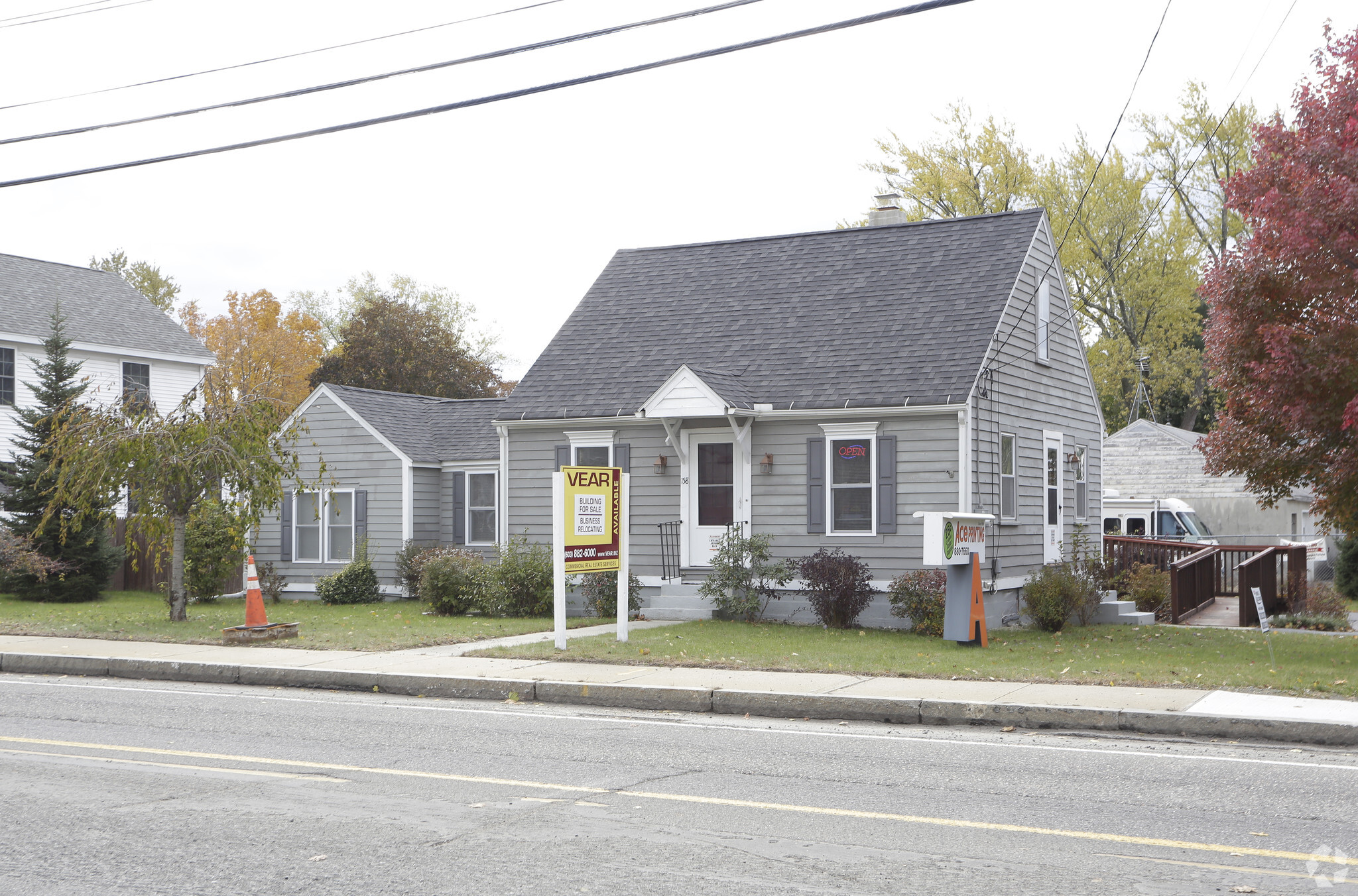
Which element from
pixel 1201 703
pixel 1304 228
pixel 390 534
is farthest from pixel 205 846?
pixel 390 534

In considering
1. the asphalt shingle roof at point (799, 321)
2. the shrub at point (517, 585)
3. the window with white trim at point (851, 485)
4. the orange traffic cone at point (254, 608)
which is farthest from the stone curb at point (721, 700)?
the asphalt shingle roof at point (799, 321)

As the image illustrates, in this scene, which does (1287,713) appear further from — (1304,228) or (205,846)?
(205,846)

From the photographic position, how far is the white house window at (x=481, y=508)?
25094 millimetres

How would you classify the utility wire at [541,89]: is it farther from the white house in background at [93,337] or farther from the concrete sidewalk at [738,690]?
the white house in background at [93,337]

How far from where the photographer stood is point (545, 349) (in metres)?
22.0

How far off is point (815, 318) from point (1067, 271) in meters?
25.7

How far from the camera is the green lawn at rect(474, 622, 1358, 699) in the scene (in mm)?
11820

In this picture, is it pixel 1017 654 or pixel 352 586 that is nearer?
pixel 1017 654

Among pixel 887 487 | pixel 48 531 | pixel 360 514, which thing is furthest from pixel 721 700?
pixel 48 531

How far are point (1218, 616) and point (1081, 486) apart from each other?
10.9ft

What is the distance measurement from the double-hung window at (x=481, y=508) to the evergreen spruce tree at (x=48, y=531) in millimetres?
7486

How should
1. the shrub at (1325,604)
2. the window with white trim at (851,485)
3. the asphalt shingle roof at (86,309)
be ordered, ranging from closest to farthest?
the window with white trim at (851,485) → the shrub at (1325,604) → the asphalt shingle roof at (86,309)

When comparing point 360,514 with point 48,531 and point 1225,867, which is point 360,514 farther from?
point 1225,867

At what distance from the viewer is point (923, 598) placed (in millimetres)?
17062
